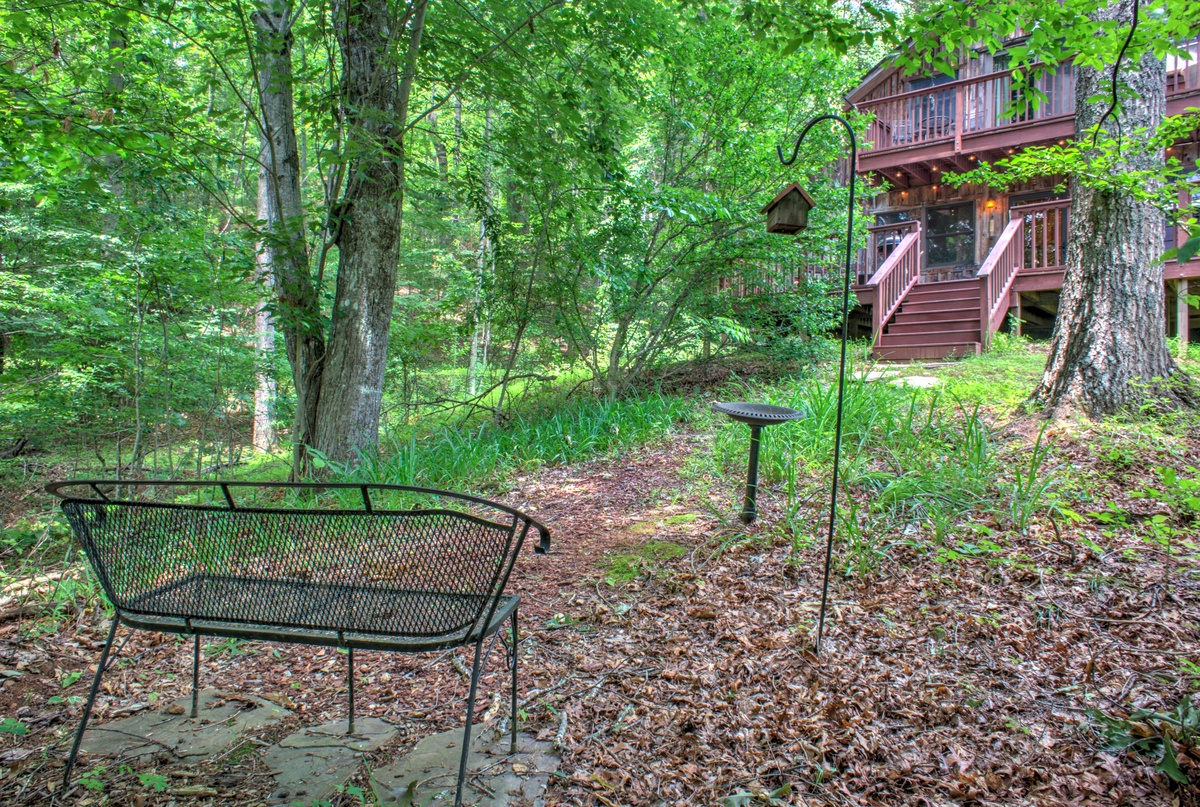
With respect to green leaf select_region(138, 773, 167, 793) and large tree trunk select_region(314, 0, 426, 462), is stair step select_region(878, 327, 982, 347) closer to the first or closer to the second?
large tree trunk select_region(314, 0, 426, 462)

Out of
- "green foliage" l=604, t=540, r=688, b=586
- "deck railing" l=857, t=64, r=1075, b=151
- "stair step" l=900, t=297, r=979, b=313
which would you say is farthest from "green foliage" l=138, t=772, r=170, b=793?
"deck railing" l=857, t=64, r=1075, b=151

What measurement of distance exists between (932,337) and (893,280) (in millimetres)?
1340

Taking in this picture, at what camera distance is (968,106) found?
12570 millimetres

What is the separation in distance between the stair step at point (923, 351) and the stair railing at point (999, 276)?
0.26 m

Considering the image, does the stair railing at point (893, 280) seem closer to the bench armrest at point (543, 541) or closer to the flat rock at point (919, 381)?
the flat rock at point (919, 381)

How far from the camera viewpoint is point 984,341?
9227mm

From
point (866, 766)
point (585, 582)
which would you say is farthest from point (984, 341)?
point (866, 766)

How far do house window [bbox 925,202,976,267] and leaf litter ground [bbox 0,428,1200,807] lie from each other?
1285 cm

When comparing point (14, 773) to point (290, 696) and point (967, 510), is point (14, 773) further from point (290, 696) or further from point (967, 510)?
point (967, 510)

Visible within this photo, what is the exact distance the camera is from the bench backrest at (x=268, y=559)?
2070 millimetres

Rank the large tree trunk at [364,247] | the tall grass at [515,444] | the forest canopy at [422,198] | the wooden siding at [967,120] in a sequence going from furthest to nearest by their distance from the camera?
1. the wooden siding at [967,120]
2. the tall grass at [515,444]
3. the large tree trunk at [364,247]
4. the forest canopy at [422,198]

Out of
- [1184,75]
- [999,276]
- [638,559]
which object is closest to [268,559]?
[638,559]

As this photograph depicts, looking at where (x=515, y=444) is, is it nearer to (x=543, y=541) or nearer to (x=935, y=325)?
(x=543, y=541)

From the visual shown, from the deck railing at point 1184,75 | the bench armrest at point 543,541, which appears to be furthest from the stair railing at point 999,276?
the bench armrest at point 543,541
